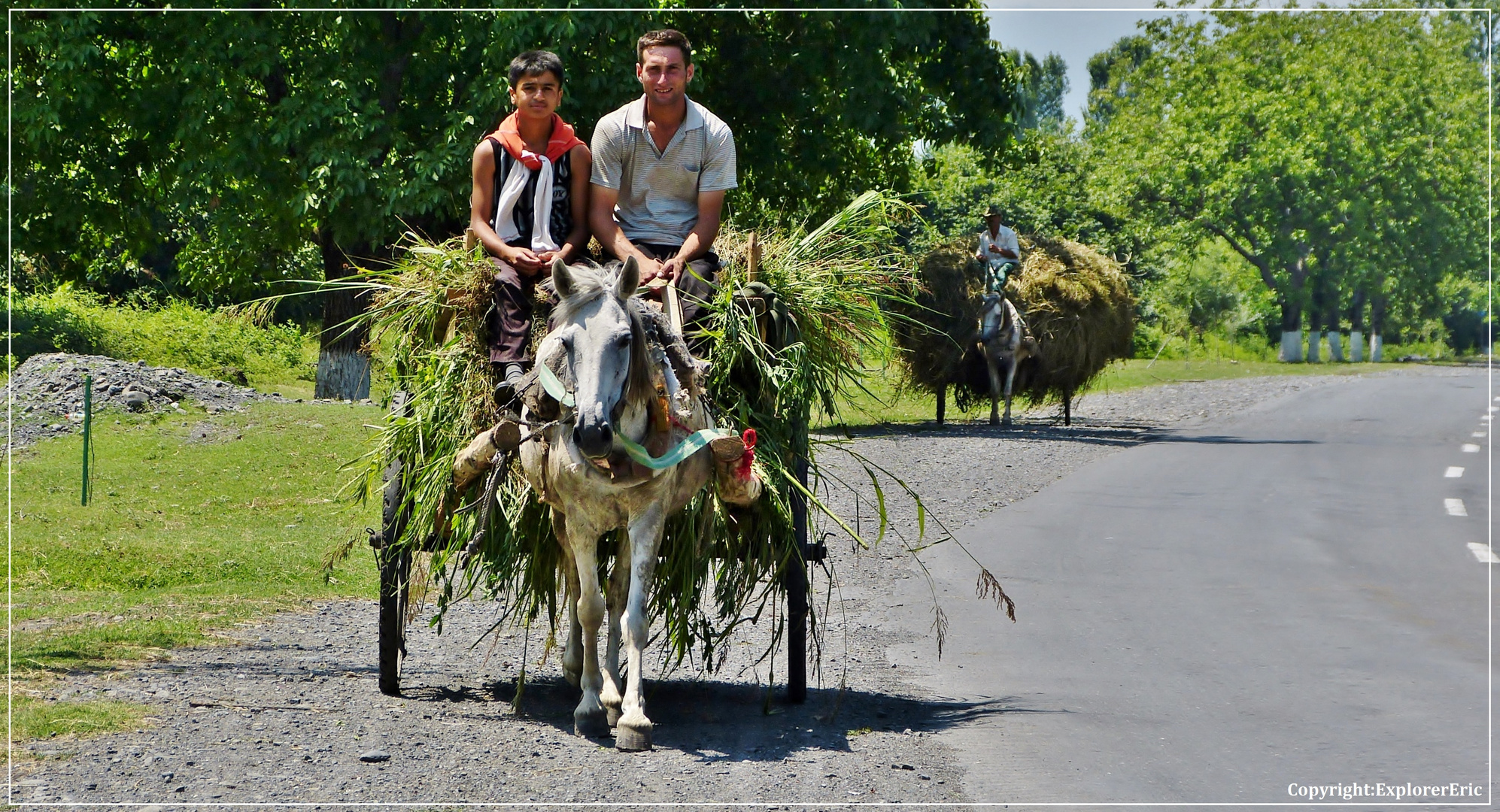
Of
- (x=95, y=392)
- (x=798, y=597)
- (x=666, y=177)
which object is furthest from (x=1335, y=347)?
(x=666, y=177)

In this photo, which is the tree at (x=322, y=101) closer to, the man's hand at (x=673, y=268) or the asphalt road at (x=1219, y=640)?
the asphalt road at (x=1219, y=640)

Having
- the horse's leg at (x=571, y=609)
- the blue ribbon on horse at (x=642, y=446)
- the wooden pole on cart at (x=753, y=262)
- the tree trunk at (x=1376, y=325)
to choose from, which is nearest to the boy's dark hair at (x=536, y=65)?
the wooden pole on cart at (x=753, y=262)

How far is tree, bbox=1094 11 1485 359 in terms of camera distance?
155 feet

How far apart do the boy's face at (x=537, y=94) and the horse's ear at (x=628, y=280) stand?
115cm

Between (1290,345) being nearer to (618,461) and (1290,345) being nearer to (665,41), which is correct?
(665,41)

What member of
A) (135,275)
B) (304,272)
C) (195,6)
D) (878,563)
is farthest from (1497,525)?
(135,275)

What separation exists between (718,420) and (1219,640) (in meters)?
3.71

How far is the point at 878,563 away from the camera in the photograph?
37.4 ft

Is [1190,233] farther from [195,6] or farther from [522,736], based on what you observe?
[522,736]

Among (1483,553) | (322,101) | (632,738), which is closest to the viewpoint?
(632,738)

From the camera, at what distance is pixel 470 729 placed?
627 centimetres

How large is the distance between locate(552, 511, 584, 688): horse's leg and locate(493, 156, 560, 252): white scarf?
127 cm

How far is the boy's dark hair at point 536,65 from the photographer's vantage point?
21.4 ft

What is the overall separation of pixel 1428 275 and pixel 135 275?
4030cm
